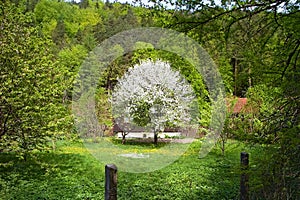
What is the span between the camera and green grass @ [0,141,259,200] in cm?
521

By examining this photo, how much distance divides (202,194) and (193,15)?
155 inches

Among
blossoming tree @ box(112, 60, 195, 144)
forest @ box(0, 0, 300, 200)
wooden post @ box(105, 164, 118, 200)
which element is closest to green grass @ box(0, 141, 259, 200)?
forest @ box(0, 0, 300, 200)

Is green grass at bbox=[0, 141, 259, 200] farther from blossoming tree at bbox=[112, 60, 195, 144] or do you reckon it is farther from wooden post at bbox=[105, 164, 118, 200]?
blossoming tree at bbox=[112, 60, 195, 144]

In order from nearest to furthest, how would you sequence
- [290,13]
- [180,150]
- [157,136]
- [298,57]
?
[290,13], [298,57], [180,150], [157,136]

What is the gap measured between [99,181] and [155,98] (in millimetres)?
5289

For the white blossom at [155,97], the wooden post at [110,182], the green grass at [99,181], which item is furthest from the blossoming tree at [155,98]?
the wooden post at [110,182]

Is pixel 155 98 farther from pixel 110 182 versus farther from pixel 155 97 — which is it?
pixel 110 182

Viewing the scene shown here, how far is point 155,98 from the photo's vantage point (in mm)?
11070

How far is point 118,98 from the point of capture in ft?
38.6

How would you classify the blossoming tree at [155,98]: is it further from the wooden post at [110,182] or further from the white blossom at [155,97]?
the wooden post at [110,182]

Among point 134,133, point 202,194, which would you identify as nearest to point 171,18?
point 202,194

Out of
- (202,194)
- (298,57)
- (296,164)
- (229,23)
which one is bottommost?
(202,194)

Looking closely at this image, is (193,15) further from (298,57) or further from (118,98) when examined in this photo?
(118,98)

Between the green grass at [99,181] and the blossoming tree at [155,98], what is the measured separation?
11.3 feet
